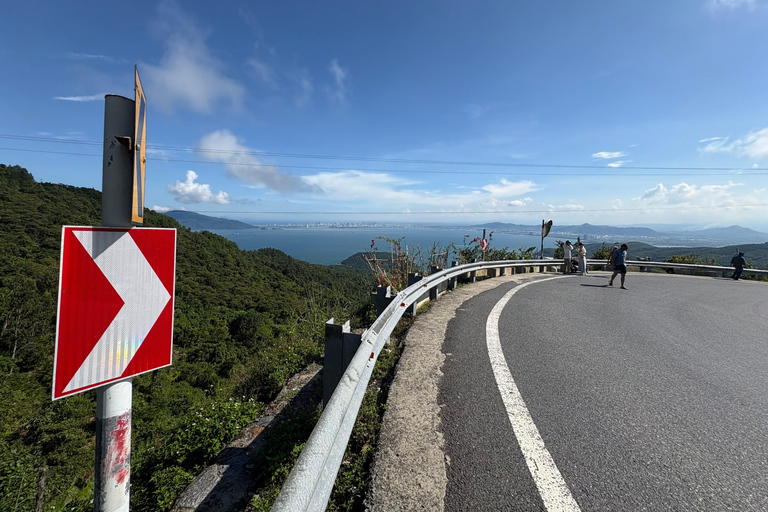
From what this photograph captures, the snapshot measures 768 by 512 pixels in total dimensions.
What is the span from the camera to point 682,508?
1.71 meters

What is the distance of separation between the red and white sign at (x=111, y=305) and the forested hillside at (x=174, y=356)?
160 centimetres

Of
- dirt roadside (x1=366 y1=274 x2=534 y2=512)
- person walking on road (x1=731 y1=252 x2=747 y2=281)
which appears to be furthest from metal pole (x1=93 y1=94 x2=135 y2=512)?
person walking on road (x1=731 y1=252 x2=747 y2=281)

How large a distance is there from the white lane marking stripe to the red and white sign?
207cm

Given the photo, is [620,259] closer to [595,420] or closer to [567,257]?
[567,257]

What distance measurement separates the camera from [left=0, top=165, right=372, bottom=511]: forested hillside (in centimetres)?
332

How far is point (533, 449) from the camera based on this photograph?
2.14m

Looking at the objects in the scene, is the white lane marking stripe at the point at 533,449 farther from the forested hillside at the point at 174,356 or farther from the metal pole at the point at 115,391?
the forested hillside at the point at 174,356

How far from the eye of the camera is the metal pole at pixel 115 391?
133cm

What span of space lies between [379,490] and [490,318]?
406cm

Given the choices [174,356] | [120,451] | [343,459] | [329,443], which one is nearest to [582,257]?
[343,459]

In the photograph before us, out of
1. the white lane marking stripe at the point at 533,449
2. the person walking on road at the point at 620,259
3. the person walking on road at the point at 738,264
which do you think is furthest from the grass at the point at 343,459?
the person walking on road at the point at 738,264

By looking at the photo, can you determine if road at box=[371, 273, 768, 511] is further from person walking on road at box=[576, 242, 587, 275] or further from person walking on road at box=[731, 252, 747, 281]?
person walking on road at box=[731, 252, 747, 281]

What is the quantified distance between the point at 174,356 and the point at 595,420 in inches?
1956

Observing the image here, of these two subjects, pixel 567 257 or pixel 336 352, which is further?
pixel 567 257
